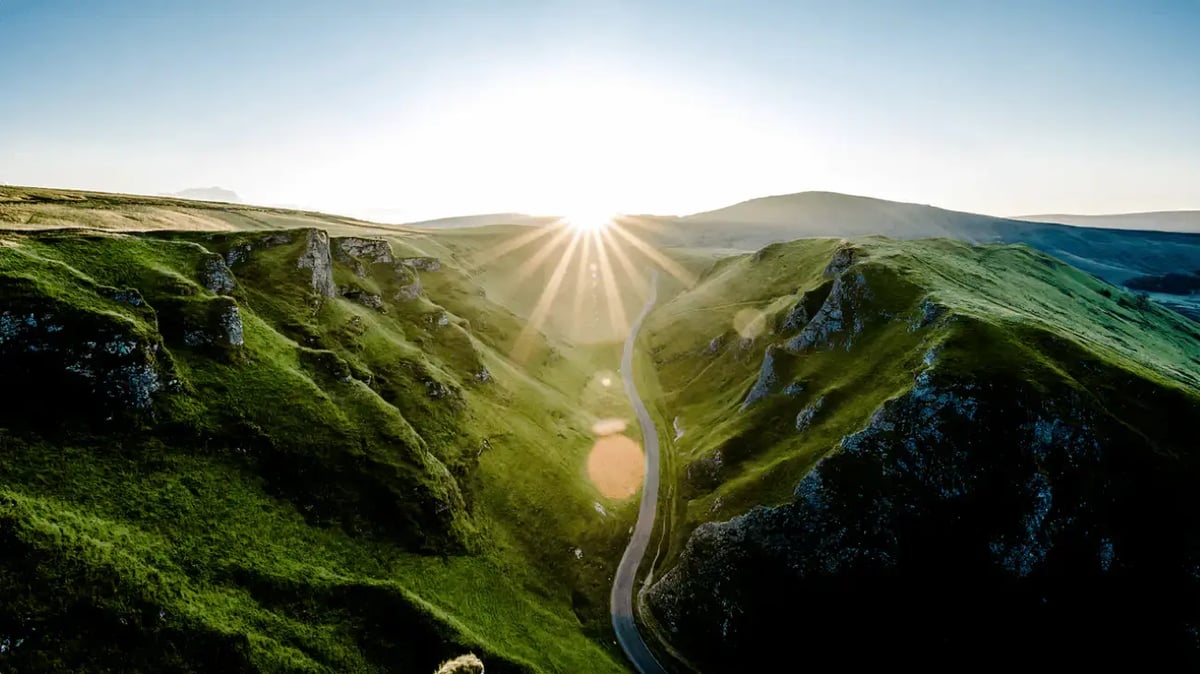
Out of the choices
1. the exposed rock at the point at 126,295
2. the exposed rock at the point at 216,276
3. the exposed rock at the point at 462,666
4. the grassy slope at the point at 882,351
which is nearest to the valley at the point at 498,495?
the exposed rock at the point at 126,295

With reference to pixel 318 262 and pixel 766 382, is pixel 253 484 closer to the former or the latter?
pixel 318 262

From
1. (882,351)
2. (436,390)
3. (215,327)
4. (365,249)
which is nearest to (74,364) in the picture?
(215,327)

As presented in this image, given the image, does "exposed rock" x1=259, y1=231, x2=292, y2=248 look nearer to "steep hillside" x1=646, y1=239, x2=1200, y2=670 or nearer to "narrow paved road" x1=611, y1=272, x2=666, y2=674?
"narrow paved road" x1=611, y1=272, x2=666, y2=674

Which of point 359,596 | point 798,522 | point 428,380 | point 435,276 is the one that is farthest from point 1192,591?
point 435,276

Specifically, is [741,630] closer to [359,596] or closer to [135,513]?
[359,596]

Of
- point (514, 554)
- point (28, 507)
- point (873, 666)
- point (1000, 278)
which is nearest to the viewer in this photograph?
point (28, 507)

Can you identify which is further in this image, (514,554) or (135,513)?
(514,554)

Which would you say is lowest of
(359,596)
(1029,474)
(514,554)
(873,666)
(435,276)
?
(873,666)

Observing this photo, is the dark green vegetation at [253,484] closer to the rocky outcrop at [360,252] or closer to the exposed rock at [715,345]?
the rocky outcrop at [360,252]
